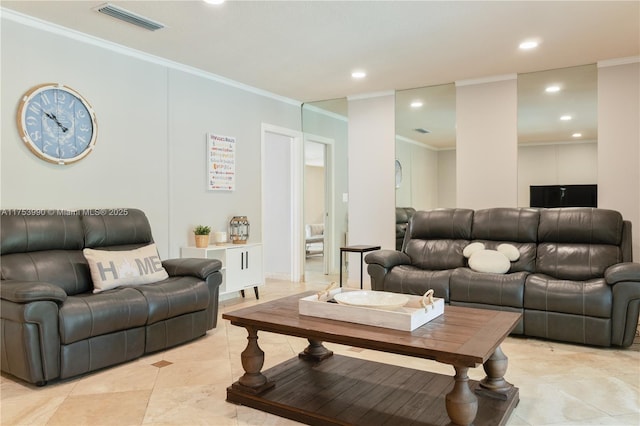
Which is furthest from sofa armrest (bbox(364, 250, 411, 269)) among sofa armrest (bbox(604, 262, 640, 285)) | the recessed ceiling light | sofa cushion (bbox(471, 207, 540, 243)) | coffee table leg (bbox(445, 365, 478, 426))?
coffee table leg (bbox(445, 365, 478, 426))

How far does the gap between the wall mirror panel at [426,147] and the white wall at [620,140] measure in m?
1.43

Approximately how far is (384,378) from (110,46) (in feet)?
11.3

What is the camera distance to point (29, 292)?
2.52m

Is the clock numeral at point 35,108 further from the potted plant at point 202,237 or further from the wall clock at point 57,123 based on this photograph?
the potted plant at point 202,237

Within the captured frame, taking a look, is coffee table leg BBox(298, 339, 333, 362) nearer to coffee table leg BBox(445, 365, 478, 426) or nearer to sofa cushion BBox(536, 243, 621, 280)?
coffee table leg BBox(445, 365, 478, 426)

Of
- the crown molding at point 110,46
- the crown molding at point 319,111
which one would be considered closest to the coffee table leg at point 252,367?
the crown molding at point 110,46

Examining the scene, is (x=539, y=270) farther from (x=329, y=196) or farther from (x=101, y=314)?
(x=101, y=314)

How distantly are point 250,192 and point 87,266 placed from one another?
7.57 feet

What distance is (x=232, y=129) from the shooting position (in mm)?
5094

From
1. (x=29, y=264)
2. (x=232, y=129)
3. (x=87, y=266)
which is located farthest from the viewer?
(x=232, y=129)

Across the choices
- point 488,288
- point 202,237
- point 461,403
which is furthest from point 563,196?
point 202,237

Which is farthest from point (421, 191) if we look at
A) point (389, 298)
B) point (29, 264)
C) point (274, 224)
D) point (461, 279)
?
point (29, 264)

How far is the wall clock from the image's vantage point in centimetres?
334

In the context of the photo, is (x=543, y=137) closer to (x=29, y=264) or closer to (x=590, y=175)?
(x=590, y=175)
